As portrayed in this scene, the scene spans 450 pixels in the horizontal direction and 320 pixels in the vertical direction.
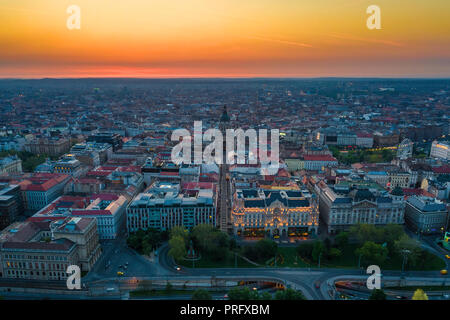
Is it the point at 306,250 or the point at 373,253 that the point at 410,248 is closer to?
the point at 373,253

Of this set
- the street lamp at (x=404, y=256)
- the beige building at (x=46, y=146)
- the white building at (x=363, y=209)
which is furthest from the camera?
the beige building at (x=46, y=146)

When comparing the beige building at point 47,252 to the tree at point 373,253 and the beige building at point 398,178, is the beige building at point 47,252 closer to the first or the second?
the tree at point 373,253

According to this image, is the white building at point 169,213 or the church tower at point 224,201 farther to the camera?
the church tower at point 224,201

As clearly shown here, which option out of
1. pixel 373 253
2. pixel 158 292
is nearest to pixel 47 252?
pixel 158 292

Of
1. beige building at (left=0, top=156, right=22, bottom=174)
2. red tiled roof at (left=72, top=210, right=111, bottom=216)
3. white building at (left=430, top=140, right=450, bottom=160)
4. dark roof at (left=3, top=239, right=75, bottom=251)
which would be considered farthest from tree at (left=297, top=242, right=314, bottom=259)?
white building at (left=430, top=140, right=450, bottom=160)

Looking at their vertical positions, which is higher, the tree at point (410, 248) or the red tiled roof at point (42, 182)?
the red tiled roof at point (42, 182)

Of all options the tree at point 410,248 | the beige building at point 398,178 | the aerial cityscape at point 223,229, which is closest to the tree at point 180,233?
the aerial cityscape at point 223,229
